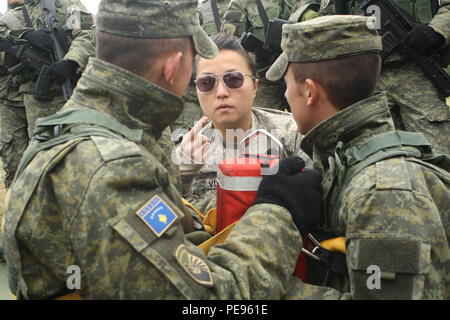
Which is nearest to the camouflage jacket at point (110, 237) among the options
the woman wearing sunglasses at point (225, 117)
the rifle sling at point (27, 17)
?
the woman wearing sunglasses at point (225, 117)

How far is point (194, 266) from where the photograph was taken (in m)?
1.42

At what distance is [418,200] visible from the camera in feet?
4.95

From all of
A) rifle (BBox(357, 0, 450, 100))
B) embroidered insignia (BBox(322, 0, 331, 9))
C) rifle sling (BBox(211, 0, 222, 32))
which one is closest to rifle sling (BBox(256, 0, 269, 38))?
rifle sling (BBox(211, 0, 222, 32))

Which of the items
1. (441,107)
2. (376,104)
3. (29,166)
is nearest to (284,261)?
(376,104)

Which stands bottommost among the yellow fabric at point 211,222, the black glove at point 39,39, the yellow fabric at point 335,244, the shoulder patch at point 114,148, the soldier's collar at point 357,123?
the yellow fabric at point 211,222

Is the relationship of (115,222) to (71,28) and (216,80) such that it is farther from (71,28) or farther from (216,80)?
(71,28)

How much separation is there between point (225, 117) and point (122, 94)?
4.30 feet

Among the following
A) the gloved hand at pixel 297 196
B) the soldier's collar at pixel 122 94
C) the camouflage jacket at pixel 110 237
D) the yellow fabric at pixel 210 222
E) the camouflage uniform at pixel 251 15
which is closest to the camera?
the camouflage jacket at pixel 110 237

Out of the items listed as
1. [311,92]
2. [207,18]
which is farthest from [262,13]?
[311,92]

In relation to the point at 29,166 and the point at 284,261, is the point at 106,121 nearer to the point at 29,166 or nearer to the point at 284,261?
the point at 29,166

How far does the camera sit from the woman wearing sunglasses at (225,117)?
281 cm

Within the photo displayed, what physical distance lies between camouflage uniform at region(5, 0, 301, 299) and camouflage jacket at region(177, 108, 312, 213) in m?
1.01

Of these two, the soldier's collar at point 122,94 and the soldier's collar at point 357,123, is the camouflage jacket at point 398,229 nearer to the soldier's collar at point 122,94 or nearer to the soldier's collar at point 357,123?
the soldier's collar at point 357,123

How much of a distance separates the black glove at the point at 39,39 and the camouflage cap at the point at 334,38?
15.7 ft
